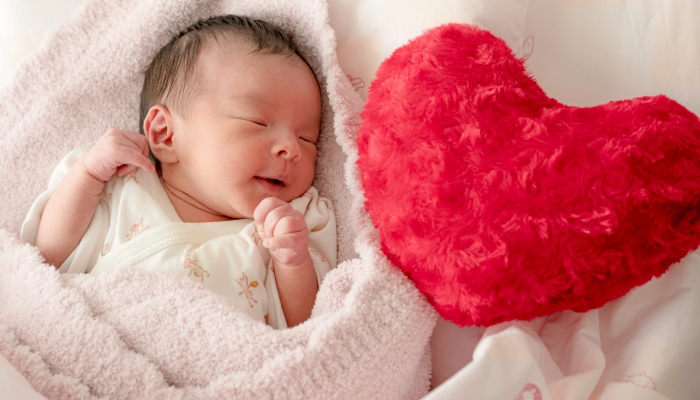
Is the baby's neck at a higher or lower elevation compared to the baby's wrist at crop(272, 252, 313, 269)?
lower

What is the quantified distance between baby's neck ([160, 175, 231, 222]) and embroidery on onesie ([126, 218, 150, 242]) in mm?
96

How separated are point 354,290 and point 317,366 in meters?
0.14

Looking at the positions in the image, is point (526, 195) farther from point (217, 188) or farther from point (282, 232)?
point (217, 188)

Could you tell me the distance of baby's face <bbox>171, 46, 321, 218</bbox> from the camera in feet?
3.67

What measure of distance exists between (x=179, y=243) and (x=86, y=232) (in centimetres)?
21

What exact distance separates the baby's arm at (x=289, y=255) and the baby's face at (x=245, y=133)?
0.11 meters

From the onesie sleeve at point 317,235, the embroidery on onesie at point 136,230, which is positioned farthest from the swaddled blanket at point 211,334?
the embroidery on onesie at point 136,230

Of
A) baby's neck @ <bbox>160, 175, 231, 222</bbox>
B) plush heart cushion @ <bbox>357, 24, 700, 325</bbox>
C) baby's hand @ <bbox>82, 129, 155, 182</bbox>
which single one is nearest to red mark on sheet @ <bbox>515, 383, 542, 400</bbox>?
plush heart cushion @ <bbox>357, 24, 700, 325</bbox>

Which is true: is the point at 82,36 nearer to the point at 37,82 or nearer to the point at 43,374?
the point at 37,82

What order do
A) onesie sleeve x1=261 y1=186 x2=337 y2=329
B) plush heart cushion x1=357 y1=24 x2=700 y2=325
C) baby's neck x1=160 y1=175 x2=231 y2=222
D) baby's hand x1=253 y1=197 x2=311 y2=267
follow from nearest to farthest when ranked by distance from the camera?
plush heart cushion x1=357 y1=24 x2=700 y2=325 < baby's hand x1=253 y1=197 x2=311 y2=267 < onesie sleeve x1=261 y1=186 x2=337 y2=329 < baby's neck x1=160 y1=175 x2=231 y2=222

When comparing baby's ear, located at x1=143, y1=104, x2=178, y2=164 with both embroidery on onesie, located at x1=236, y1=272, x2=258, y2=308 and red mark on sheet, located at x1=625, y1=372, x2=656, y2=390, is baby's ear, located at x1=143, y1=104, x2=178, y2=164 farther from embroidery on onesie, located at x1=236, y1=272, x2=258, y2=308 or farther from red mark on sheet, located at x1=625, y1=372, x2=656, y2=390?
red mark on sheet, located at x1=625, y1=372, x2=656, y2=390

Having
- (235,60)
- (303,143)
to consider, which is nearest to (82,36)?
(235,60)

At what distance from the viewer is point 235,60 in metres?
1.18

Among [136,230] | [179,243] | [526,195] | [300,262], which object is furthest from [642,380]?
[136,230]
